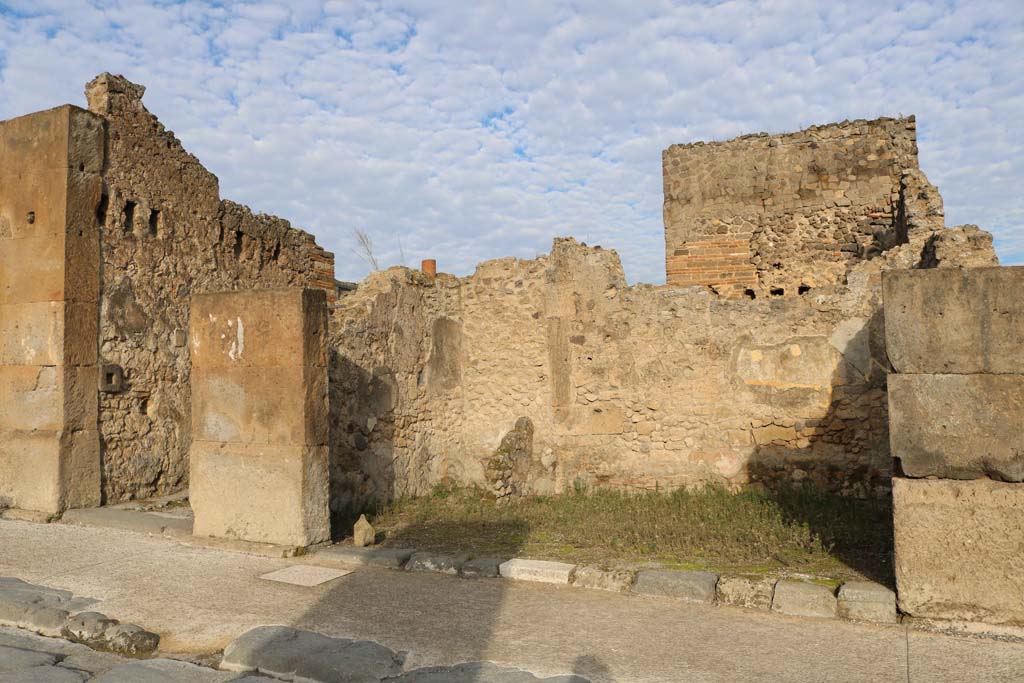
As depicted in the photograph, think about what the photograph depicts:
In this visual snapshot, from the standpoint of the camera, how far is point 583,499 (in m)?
7.91

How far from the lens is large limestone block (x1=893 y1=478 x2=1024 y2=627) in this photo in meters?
3.96

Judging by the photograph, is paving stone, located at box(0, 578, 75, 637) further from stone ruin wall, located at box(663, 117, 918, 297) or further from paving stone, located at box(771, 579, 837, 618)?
stone ruin wall, located at box(663, 117, 918, 297)

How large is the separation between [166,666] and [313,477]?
2.22m

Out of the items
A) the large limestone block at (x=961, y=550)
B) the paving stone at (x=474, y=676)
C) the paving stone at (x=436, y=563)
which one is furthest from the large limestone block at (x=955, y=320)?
the paving stone at (x=436, y=563)

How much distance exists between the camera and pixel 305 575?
5.06 m

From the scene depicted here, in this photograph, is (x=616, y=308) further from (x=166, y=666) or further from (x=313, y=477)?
(x=166, y=666)

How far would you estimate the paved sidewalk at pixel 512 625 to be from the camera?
346 cm

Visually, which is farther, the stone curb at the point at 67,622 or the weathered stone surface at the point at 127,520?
the weathered stone surface at the point at 127,520

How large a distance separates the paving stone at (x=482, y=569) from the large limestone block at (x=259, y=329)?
1.97m

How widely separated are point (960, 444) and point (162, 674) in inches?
171

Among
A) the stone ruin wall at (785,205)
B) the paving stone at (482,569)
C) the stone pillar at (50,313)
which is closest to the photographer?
the paving stone at (482,569)

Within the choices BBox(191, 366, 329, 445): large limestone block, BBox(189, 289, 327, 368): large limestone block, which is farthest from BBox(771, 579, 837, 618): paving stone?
BBox(189, 289, 327, 368): large limestone block

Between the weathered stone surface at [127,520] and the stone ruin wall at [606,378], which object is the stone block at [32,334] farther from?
the stone ruin wall at [606,378]

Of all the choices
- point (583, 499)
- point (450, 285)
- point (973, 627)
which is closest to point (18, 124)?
point (450, 285)
